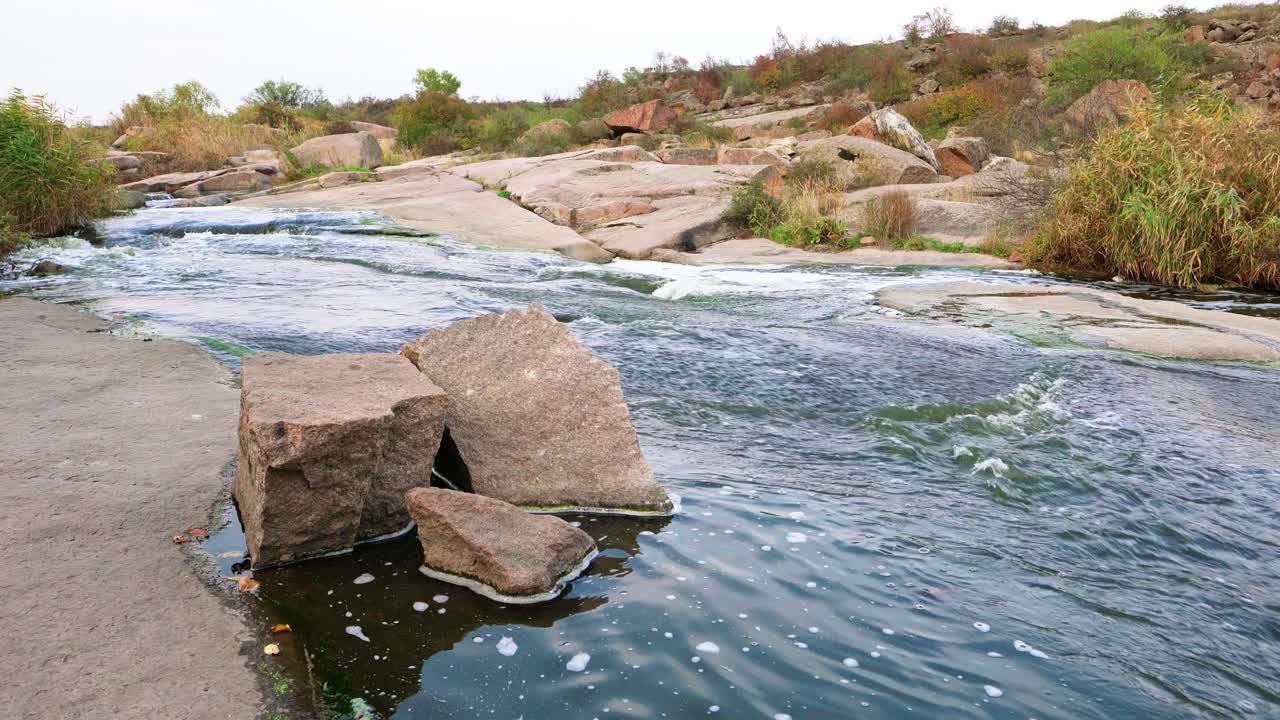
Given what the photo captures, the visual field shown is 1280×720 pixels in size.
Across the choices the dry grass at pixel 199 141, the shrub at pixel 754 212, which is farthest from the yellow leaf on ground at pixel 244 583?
the dry grass at pixel 199 141

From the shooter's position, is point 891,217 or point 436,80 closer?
point 891,217

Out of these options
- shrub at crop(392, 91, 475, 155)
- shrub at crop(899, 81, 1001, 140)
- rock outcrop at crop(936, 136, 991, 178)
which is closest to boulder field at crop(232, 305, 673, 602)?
rock outcrop at crop(936, 136, 991, 178)

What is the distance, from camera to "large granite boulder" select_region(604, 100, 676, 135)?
84.2 ft

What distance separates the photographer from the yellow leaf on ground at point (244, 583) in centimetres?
282

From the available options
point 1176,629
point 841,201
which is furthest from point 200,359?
point 841,201

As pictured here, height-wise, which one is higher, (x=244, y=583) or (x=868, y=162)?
(x=868, y=162)

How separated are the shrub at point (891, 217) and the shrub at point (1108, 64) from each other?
1038 cm

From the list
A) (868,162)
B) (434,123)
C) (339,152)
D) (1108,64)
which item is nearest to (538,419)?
(868,162)

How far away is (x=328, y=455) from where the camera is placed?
9.73 ft

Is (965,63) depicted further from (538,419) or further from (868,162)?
(538,419)

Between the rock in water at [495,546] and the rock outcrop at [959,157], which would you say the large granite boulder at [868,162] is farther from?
the rock in water at [495,546]

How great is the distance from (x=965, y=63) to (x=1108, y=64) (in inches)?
308

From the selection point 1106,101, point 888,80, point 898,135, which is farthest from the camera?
point 888,80

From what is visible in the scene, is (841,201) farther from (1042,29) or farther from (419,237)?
(1042,29)
